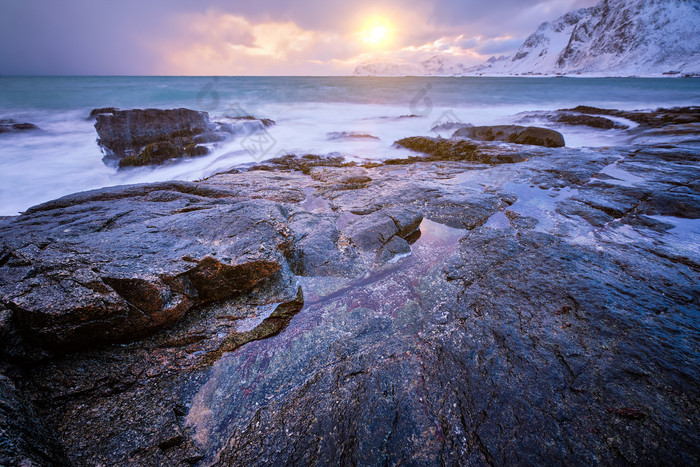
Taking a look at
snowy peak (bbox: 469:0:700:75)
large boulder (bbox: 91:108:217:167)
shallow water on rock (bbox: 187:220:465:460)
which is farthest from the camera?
snowy peak (bbox: 469:0:700:75)

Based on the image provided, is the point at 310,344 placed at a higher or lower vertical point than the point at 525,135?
higher

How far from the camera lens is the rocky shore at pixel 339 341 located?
6.82 ft

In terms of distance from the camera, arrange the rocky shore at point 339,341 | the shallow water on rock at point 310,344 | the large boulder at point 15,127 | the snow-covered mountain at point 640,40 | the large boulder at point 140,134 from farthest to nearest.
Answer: the snow-covered mountain at point 640,40 → the large boulder at point 15,127 → the large boulder at point 140,134 → the shallow water on rock at point 310,344 → the rocky shore at point 339,341

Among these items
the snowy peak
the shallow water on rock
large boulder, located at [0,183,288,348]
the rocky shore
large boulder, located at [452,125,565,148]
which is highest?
the snowy peak

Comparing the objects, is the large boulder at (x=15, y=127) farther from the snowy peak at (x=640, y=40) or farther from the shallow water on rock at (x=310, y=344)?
the snowy peak at (x=640, y=40)

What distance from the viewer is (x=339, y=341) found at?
10.1 ft

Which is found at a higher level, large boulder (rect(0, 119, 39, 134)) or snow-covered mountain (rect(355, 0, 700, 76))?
snow-covered mountain (rect(355, 0, 700, 76))

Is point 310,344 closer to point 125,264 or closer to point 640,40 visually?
point 125,264

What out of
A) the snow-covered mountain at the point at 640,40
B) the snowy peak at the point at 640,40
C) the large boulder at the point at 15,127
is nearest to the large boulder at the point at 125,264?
the large boulder at the point at 15,127

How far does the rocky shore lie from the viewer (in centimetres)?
208

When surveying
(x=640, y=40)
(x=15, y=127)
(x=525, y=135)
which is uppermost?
(x=640, y=40)

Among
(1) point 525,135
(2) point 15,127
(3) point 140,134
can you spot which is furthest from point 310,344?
(2) point 15,127

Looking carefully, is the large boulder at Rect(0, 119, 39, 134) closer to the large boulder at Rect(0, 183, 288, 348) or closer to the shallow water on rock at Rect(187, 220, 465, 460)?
the large boulder at Rect(0, 183, 288, 348)

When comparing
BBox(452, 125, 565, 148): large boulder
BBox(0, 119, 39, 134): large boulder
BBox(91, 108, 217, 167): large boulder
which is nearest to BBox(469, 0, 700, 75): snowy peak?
BBox(452, 125, 565, 148): large boulder
